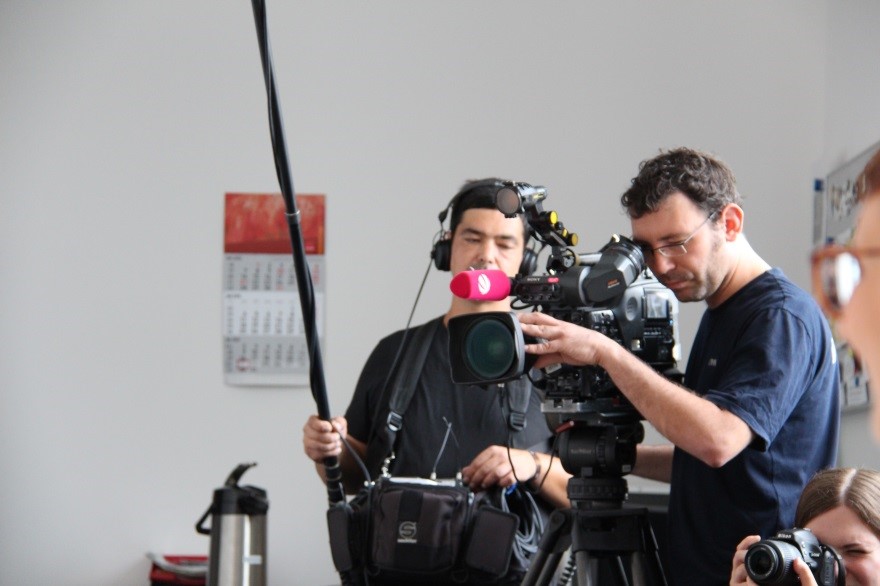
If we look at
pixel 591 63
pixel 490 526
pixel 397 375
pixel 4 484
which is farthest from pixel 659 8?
pixel 4 484

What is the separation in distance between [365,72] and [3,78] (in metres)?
1.04

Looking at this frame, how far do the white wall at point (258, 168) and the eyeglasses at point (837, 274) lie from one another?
2.58 m

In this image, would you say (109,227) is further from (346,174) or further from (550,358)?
(550,358)

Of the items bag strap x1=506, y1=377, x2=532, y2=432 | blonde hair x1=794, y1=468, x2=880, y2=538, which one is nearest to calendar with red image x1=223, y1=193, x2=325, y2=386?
bag strap x1=506, y1=377, x2=532, y2=432

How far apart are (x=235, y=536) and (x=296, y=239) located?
1291mm

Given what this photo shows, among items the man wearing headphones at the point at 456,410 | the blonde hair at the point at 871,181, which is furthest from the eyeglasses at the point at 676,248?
the blonde hair at the point at 871,181

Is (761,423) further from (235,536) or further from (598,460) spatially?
(235,536)

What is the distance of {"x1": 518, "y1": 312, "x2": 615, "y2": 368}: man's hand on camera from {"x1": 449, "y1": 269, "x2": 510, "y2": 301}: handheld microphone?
6cm

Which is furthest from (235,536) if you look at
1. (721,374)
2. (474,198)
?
(721,374)

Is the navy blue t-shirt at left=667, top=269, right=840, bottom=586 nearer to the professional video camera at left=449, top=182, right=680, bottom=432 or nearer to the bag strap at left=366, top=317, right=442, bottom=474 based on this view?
the professional video camera at left=449, top=182, right=680, bottom=432

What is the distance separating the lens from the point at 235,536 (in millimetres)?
2748

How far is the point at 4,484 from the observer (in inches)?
126

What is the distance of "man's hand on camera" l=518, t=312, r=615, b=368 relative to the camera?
1.65m

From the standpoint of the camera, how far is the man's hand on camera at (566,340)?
1646 mm
